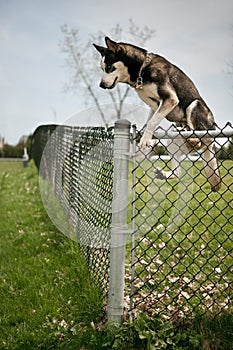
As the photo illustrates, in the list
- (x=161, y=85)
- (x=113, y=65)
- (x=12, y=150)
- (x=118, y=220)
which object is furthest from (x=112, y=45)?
(x=12, y=150)

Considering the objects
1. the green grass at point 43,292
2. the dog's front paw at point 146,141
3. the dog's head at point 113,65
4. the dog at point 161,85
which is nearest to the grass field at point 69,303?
the green grass at point 43,292

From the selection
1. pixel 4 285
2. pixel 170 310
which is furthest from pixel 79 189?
pixel 170 310

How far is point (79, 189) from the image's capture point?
15.4 ft

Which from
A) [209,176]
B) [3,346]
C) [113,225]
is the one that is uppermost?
[209,176]

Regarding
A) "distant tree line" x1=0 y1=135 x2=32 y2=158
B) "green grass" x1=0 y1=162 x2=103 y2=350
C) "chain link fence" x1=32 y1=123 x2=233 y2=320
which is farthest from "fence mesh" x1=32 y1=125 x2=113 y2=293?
"distant tree line" x1=0 y1=135 x2=32 y2=158

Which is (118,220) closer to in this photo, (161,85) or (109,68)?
(161,85)

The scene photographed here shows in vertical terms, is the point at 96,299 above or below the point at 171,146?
below

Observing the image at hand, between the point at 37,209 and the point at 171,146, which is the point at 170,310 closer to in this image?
the point at 171,146

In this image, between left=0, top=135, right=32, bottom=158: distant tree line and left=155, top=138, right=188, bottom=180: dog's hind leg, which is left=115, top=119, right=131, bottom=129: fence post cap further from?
left=0, top=135, right=32, bottom=158: distant tree line

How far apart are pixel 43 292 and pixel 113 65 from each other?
73.6 inches

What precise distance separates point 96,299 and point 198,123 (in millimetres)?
1548

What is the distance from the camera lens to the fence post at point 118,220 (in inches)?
104

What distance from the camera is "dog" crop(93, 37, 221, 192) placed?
3.44 metres

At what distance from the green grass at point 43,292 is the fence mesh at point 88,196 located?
0.15m
